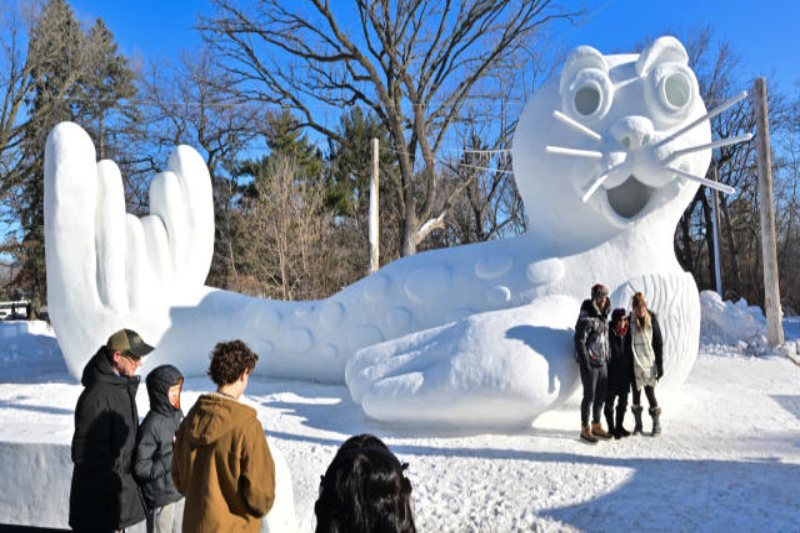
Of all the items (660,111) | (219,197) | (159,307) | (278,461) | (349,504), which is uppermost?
(219,197)

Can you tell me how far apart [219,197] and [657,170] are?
1818cm

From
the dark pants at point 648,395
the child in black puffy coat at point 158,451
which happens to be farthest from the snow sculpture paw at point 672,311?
the child in black puffy coat at point 158,451

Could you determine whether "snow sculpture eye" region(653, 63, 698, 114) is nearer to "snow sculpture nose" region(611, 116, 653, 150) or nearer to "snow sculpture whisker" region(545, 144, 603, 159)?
"snow sculpture nose" region(611, 116, 653, 150)

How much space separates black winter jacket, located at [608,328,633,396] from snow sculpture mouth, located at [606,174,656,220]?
1.32 m

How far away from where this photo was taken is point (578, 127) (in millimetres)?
4508

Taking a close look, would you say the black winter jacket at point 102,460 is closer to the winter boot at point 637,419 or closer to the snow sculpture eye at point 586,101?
the winter boot at point 637,419

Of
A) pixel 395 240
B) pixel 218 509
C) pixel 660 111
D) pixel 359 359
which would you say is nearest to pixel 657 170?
pixel 660 111

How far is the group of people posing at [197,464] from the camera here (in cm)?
116

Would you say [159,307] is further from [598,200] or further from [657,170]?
[657,170]

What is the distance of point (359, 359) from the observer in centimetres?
472

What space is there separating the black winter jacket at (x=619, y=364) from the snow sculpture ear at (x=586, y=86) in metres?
1.76

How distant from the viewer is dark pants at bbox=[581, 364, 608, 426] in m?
4.07

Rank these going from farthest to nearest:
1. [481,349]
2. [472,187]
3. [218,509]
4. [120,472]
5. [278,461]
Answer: [472,187] → [481,349] → [278,461] → [120,472] → [218,509]

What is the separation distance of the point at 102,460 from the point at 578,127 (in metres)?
3.81
